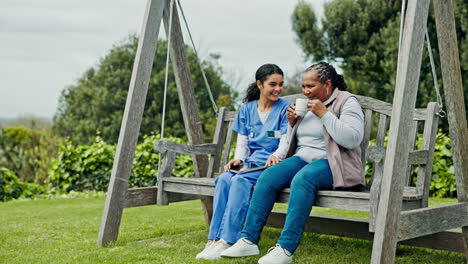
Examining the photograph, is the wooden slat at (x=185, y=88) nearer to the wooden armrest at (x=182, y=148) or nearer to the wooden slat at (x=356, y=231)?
the wooden armrest at (x=182, y=148)

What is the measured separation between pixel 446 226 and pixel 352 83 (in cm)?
1092

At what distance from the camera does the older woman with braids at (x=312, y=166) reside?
2.86 meters

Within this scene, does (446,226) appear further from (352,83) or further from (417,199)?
(352,83)

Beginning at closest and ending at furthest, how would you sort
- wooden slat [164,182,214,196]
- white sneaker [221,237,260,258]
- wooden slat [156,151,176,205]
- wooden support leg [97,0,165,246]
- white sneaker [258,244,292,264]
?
white sneaker [258,244,292,264], white sneaker [221,237,260,258], wooden slat [164,182,214,196], wooden support leg [97,0,165,246], wooden slat [156,151,176,205]

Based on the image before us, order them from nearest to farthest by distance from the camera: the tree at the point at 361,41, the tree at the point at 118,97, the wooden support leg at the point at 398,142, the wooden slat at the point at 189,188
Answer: the wooden support leg at the point at 398,142 → the wooden slat at the point at 189,188 → the tree at the point at 361,41 → the tree at the point at 118,97

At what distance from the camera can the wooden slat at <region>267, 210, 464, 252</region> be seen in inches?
128

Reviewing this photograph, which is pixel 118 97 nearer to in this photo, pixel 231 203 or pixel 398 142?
pixel 231 203

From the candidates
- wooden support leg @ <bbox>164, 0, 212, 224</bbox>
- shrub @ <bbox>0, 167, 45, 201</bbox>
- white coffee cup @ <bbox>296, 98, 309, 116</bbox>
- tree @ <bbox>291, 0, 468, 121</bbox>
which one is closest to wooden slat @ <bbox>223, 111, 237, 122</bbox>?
wooden support leg @ <bbox>164, 0, 212, 224</bbox>

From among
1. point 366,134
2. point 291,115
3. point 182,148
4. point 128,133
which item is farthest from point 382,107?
point 128,133

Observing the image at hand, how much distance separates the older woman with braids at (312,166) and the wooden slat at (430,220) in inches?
15.2

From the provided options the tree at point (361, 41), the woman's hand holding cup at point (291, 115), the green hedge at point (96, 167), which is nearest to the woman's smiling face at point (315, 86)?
the woman's hand holding cup at point (291, 115)

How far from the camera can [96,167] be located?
8.00 meters

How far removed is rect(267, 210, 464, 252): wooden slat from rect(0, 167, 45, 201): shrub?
4898 millimetres

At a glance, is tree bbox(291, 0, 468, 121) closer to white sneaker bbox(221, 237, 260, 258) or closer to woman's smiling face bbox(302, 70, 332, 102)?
woman's smiling face bbox(302, 70, 332, 102)
